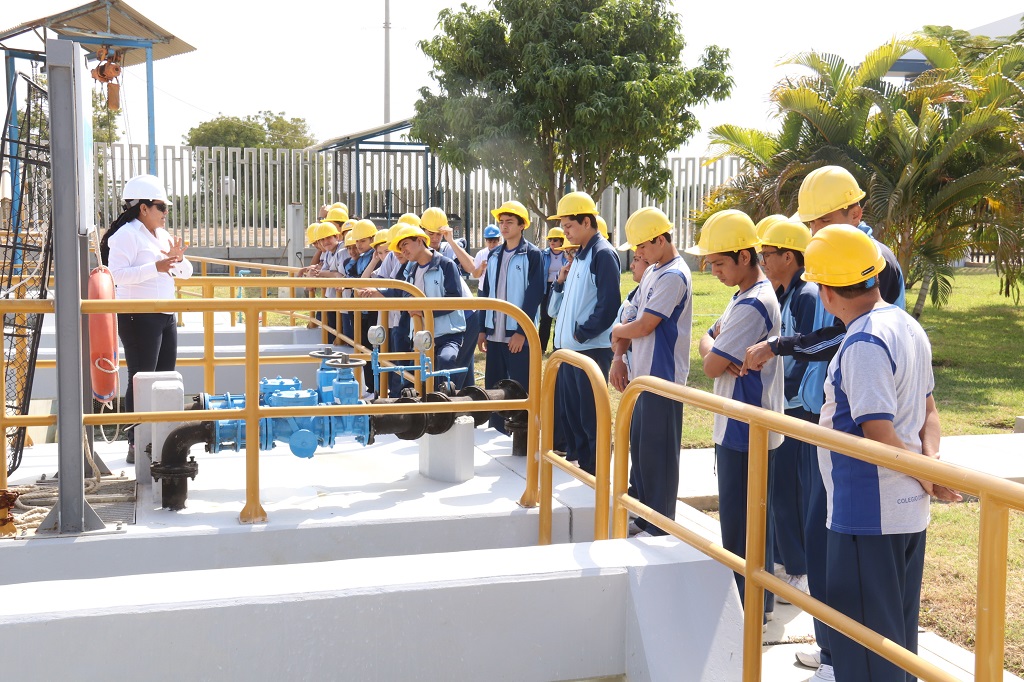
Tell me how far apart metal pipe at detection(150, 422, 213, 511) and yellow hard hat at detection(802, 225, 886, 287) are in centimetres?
324

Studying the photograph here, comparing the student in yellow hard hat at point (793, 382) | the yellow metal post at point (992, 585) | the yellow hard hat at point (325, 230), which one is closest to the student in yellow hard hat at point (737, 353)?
the student in yellow hard hat at point (793, 382)

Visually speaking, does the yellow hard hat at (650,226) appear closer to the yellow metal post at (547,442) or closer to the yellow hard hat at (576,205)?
the yellow metal post at (547,442)

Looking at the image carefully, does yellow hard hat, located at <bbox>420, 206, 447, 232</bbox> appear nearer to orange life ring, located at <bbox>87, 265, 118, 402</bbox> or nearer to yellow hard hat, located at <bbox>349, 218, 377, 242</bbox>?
yellow hard hat, located at <bbox>349, 218, 377, 242</bbox>

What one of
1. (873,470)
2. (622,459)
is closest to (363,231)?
(622,459)

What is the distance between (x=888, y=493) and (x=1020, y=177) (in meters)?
11.6

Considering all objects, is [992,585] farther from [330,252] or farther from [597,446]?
[330,252]

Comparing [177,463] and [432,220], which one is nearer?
[177,463]

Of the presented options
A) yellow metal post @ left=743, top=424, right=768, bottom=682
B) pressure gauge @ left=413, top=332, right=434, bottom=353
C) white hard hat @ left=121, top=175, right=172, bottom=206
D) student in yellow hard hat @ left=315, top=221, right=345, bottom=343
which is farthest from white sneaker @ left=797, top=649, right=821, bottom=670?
student in yellow hard hat @ left=315, top=221, right=345, bottom=343


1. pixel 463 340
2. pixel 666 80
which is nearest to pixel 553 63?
pixel 666 80

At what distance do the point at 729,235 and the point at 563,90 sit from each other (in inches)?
509

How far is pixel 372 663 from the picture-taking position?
10.7 ft

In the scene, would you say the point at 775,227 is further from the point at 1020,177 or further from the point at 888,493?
the point at 1020,177

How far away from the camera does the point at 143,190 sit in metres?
5.75

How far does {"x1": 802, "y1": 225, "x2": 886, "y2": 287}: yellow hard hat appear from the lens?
115 inches
